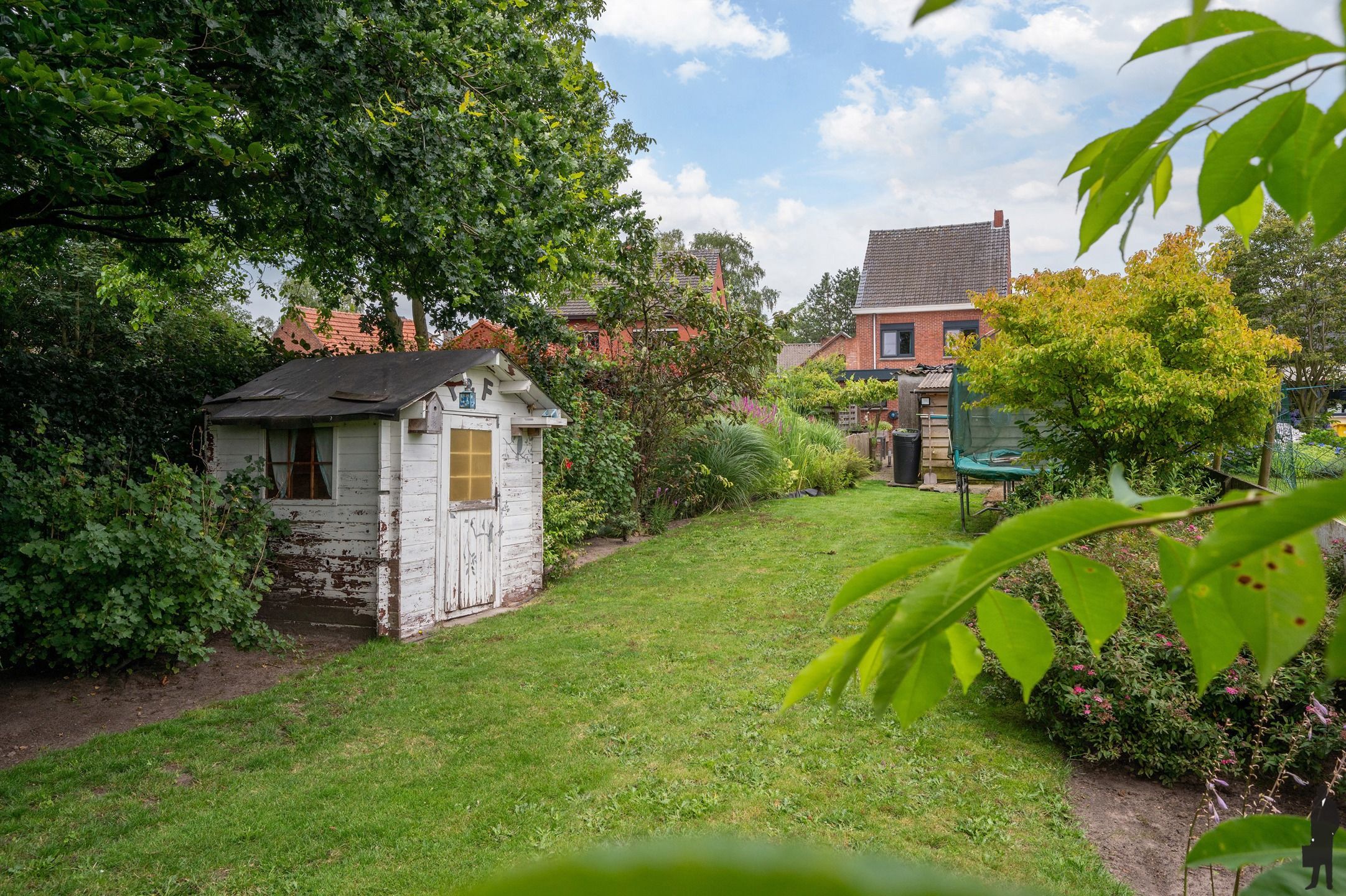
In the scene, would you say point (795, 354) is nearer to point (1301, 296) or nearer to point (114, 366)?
point (1301, 296)

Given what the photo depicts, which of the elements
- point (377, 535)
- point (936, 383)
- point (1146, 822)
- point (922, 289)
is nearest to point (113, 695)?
point (377, 535)

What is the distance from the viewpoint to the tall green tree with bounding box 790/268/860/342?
8031cm

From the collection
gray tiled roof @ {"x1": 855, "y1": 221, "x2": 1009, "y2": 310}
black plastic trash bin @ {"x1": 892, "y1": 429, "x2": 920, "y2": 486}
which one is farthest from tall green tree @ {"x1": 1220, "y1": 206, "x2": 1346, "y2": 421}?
black plastic trash bin @ {"x1": 892, "y1": 429, "x2": 920, "y2": 486}

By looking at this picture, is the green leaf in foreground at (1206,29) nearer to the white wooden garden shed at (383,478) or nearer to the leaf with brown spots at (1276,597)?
the leaf with brown spots at (1276,597)

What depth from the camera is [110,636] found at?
18.6 feet

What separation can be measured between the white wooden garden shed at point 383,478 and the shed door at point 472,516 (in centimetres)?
1

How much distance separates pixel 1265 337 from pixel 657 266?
8.15 m

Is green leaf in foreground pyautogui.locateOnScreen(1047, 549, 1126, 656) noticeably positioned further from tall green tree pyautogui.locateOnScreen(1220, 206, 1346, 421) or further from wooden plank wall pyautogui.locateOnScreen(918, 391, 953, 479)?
tall green tree pyautogui.locateOnScreen(1220, 206, 1346, 421)

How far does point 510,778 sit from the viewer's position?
14.8ft

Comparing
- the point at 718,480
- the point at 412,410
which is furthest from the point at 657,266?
the point at 412,410

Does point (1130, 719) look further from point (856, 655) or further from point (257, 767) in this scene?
point (257, 767)

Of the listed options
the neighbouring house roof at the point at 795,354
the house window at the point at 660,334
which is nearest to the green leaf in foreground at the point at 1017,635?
the house window at the point at 660,334

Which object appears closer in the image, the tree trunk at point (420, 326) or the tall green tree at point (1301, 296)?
the tree trunk at point (420, 326)

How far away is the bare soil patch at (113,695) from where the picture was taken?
516 cm
